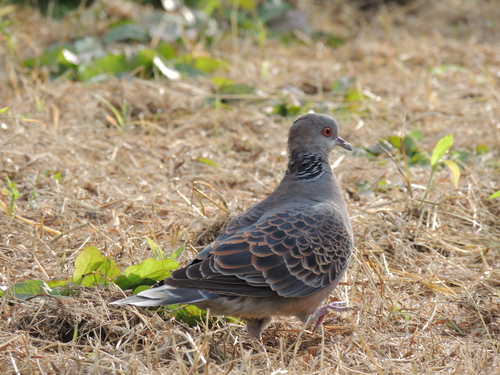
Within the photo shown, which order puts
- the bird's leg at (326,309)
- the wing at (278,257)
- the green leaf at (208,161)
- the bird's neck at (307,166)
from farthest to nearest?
the green leaf at (208,161), the bird's neck at (307,166), the bird's leg at (326,309), the wing at (278,257)

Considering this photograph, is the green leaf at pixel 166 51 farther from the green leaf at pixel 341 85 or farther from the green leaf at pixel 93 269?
the green leaf at pixel 93 269

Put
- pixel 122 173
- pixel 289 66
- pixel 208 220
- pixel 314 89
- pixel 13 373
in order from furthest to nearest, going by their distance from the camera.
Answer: pixel 289 66 < pixel 314 89 < pixel 122 173 < pixel 208 220 < pixel 13 373

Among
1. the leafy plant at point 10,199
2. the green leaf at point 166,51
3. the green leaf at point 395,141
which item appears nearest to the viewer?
the leafy plant at point 10,199

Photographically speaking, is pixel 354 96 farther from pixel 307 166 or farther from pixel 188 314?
pixel 188 314

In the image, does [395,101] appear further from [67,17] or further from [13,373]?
[13,373]

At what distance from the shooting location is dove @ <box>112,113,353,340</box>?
3.01m

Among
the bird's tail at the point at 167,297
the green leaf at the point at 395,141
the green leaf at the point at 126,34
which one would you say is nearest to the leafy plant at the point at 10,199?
the bird's tail at the point at 167,297

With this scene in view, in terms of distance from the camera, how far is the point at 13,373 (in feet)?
9.02

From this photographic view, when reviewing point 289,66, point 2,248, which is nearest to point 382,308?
point 2,248

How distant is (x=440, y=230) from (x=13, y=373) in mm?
2672

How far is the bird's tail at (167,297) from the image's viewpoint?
292 centimetres

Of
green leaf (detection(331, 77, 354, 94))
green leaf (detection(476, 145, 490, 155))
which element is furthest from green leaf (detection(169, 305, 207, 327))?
green leaf (detection(331, 77, 354, 94))

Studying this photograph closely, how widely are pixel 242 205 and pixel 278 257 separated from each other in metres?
1.36

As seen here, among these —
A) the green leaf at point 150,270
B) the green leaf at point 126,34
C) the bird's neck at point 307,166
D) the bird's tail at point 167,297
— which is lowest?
the green leaf at point 126,34
